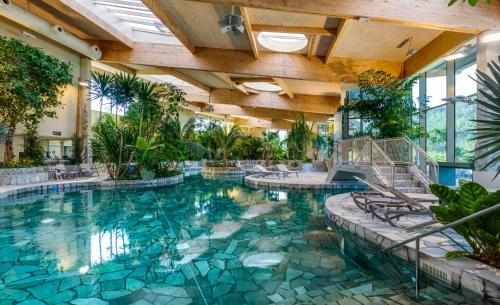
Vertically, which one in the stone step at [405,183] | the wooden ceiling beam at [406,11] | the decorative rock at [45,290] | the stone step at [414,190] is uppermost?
the wooden ceiling beam at [406,11]

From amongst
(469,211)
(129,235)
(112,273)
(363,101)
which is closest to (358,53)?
(363,101)

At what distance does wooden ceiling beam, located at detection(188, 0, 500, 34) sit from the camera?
6145mm

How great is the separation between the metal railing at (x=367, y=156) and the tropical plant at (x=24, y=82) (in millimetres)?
11150

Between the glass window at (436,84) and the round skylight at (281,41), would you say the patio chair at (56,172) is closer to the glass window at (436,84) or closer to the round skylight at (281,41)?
the round skylight at (281,41)

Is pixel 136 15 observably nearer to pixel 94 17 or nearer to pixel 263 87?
pixel 94 17

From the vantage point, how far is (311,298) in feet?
10.1

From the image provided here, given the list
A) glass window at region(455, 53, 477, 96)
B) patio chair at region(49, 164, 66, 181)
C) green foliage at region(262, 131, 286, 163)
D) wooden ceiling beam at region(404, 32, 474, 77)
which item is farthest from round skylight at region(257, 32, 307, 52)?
green foliage at region(262, 131, 286, 163)

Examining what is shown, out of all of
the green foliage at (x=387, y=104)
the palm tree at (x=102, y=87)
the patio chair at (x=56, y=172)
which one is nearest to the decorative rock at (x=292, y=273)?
the green foliage at (x=387, y=104)

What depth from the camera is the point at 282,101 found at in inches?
761

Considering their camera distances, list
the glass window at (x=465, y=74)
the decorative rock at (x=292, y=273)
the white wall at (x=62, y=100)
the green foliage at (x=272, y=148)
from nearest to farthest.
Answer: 1. the decorative rock at (x=292, y=273)
2. the glass window at (x=465, y=74)
3. the white wall at (x=62, y=100)
4. the green foliage at (x=272, y=148)

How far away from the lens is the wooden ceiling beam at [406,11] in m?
6.14

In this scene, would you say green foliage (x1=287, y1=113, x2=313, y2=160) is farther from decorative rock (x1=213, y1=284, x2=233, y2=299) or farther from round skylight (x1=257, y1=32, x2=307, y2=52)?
decorative rock (x1=213, y1=284, x2=233, y2=299)

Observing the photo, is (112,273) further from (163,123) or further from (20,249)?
(163,123)

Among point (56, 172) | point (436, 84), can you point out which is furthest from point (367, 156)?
point (56, 172)
